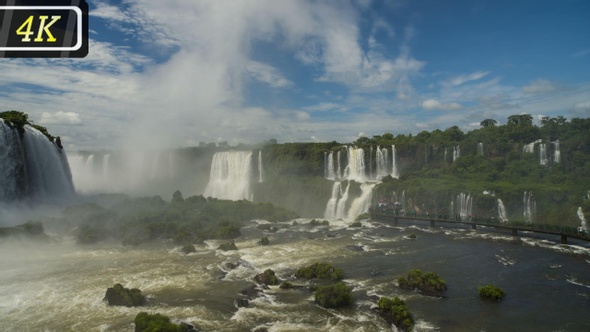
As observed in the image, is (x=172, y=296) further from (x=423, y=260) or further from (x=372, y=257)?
(x=423, y=260)

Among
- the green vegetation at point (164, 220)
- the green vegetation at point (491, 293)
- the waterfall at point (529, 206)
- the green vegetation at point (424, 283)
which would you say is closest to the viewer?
the green vegetation at point (491, 293)

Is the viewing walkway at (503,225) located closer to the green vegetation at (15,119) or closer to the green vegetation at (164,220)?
the green vegetation at (164,220)

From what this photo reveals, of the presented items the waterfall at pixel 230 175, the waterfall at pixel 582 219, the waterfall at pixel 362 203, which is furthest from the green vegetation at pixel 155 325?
the waterfall at pixel 230 175

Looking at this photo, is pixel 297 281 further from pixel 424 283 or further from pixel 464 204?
pixel 464 204

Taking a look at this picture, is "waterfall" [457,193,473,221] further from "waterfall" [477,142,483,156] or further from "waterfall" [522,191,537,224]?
"waterfall" [477,142,483,156]

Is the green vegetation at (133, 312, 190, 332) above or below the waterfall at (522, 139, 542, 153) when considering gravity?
below

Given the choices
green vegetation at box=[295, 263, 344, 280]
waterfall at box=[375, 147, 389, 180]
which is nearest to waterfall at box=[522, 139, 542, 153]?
waterfall at box=[375, 147, 389, 180]
